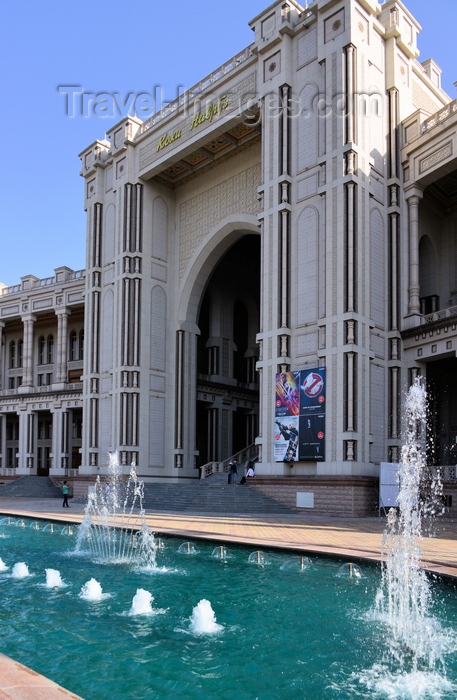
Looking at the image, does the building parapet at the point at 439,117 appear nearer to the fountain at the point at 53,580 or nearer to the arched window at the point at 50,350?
the fountain at the point at 53,580

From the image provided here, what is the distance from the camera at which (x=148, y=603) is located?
880 cm

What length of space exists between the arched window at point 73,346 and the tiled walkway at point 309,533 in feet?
78.8

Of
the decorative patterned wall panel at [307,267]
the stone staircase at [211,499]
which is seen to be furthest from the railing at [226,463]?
the decorative patterned wall panel at [307,267]

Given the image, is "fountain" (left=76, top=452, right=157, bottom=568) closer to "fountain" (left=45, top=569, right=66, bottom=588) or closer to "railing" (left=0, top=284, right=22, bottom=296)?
"fountain" (left=45, top=569, right=66, bottom=588)

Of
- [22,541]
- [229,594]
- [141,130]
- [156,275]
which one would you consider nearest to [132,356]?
[156,275]

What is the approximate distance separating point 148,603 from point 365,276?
1674 cm

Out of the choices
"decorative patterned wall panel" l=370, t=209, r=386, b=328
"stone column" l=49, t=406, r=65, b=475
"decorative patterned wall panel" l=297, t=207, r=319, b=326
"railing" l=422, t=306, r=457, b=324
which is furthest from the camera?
"stone column" l=49, t=406, r=65, b=475

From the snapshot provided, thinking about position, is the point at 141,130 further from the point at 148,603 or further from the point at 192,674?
the point at 192,674

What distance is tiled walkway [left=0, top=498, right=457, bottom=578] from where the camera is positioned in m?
12.1

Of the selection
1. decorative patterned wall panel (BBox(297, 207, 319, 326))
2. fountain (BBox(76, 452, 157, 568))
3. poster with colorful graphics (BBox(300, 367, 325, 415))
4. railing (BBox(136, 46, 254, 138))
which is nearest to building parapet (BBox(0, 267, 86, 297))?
railing (BBox(136, 46, 254, 138))

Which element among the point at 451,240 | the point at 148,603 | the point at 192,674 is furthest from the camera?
the point at 451,240

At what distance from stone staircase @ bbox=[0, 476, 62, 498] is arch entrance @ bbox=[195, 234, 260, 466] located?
9.68 meters

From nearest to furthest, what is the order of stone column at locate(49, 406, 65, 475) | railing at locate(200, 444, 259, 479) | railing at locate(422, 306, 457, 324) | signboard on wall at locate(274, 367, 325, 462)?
signboard on wall at locate(274, 367, 325, 462)
railing at locate(422, 306, 457, 324)
railing at locate(200, 444, 259, 479)
stone column at locate(49, 406, 65, 475)

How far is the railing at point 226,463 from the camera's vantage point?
32312mm
